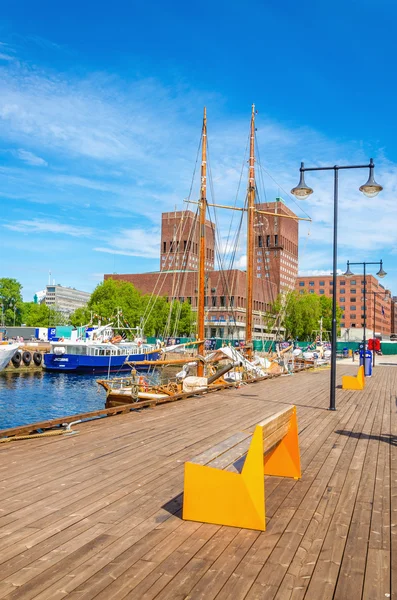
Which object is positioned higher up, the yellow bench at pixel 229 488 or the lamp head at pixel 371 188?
the lamp head at pixel 371 188

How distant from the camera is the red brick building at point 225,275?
11562cm

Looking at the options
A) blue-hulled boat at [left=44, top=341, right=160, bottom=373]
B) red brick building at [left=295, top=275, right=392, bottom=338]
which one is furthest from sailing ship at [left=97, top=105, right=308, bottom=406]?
red brick building at [left=295, top=275, right=392, bottom=338]

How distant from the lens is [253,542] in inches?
197

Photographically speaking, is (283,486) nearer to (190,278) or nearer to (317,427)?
(317,427)

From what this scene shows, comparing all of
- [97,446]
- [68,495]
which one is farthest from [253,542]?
[97,446]

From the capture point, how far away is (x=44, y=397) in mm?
33594

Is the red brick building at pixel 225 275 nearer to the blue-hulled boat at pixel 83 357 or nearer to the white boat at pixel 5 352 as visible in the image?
the blue-hulled boat at pixel 83 357

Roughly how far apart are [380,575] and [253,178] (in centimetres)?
3242

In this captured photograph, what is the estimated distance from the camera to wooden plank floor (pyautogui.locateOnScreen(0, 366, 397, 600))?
4090 mm

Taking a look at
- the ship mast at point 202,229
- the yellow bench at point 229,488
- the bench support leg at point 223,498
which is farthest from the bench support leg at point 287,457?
the ship mast at point 202,229

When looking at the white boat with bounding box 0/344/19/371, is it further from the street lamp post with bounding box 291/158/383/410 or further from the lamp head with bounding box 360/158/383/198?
the lamp head with bounding box 360/158/383/198

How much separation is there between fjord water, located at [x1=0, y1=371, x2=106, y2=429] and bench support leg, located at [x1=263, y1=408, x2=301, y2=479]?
61.5 ft

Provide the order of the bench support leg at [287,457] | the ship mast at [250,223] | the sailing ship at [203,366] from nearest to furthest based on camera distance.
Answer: the bench support leg at [287,457] < the sailing ship at [203,366] < the ship mast at [250,223]

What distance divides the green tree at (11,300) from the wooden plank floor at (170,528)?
117908mm
